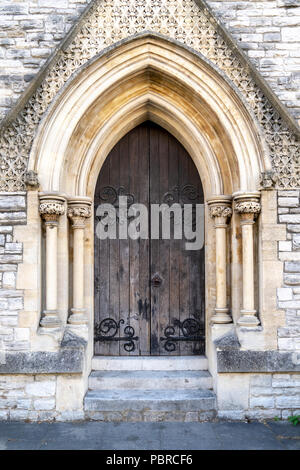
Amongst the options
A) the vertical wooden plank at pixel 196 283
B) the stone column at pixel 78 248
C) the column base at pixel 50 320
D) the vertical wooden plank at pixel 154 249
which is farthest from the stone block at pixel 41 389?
the vertical wooden plank at pixel 196 283

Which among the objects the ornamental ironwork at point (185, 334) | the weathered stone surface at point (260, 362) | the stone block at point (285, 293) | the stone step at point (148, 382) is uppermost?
the stone block at point (285, 293)

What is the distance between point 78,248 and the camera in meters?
4.47

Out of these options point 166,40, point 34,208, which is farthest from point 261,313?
point 166,40

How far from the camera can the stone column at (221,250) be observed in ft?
14.6

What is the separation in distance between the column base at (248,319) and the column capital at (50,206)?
2276 millimetres

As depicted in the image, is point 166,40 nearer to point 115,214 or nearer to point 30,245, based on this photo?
point 115,214

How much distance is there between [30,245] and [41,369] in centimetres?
130

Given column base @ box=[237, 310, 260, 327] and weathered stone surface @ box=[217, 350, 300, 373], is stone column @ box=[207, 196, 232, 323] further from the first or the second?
weathered stone surface @ box=[217, 350, 300, 373]

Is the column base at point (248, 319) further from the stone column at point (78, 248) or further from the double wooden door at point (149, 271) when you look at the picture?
the stone column at point (78, 248)

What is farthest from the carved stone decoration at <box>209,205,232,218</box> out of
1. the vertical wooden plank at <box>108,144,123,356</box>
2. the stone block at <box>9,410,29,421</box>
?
the stone block at <box>9,410,29,421</box>

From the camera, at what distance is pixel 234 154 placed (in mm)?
4359

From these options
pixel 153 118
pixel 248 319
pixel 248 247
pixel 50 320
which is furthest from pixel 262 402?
pixel 153 118

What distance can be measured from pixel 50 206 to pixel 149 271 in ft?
4.73

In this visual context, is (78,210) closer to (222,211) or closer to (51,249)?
(51,249)
